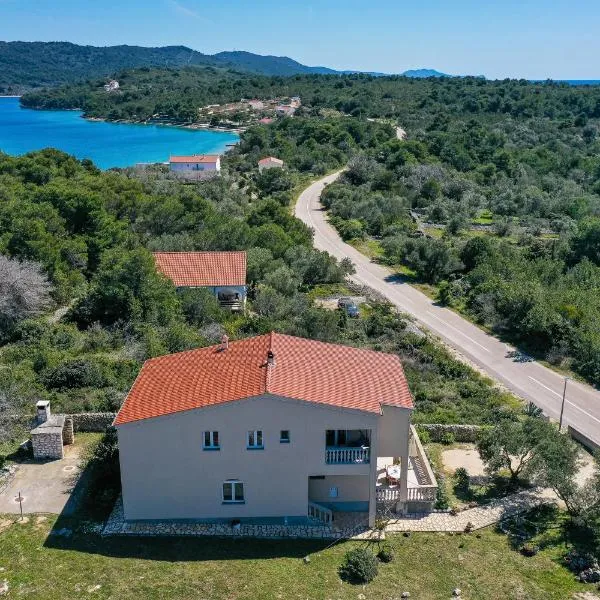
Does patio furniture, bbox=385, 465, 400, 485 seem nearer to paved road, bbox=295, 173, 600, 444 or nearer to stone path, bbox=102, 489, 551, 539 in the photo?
stone path, bbox=102, 489, 551, 539

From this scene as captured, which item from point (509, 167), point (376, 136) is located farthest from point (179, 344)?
point (376, 136)

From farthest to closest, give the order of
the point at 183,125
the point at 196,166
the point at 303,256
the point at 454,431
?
the point at 183,125, the point at 196,166, the point at 303,256, the point at 454,431

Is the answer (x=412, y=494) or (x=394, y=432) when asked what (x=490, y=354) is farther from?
(x=394, y=432)

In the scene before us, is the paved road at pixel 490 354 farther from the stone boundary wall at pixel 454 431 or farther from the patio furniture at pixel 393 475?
the patio furniture at pixel 393 475

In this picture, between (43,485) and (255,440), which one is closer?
(255,440)

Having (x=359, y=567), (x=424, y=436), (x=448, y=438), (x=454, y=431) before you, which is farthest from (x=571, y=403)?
(x=359, y=567)

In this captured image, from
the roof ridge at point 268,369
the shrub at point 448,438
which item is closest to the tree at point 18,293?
the roof ridge at point 268,369
